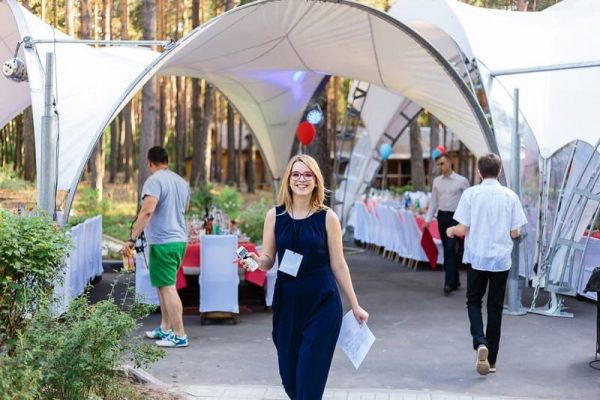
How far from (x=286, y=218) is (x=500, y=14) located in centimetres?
927

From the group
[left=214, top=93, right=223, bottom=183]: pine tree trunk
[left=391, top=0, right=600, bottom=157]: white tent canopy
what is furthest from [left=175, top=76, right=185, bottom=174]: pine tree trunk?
[left=391, top=0, right=600, bottom=157]: white tent canopy

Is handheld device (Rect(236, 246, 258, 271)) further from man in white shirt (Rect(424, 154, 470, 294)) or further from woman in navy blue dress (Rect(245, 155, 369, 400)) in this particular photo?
man in white shirt (Rect(424, 154, 470, 294))

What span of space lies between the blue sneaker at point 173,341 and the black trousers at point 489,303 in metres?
2.62

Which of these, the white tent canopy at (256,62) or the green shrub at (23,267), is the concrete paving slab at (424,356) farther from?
the white tent canopy at (256,62)

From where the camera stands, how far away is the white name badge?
4.82 meters

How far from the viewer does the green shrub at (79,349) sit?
16.2 feet

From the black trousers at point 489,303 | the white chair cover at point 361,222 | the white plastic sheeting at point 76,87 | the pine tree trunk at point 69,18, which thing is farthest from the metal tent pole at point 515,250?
the pine tree trunk at point 69,18

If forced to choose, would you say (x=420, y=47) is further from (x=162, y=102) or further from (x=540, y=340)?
(x=162, y=102)

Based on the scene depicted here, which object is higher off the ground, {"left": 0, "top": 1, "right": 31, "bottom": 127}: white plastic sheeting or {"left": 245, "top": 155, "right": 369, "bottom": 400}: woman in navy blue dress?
{"left": 0, "top": 1, "right": 31, "bottom": 127}: white plastic sheeting

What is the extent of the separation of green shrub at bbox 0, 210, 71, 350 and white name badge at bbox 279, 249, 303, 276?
1.49m

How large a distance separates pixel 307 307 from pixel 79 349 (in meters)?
1.32

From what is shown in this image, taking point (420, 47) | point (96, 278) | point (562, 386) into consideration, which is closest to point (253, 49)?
point (420, 47)

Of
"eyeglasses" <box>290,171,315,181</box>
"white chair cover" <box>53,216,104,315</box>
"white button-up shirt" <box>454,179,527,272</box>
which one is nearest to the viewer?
"eyeglasses" <box>290,171,315,181</box>

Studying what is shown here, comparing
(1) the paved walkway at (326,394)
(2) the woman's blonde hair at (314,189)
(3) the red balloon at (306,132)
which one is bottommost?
(1) the paved walkway at (326,394)
